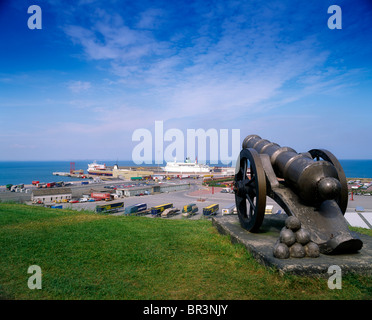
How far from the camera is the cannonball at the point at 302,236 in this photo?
4449mm

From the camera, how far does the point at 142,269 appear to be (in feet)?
14.1

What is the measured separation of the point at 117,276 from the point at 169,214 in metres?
20.1

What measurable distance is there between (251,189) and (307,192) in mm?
1714

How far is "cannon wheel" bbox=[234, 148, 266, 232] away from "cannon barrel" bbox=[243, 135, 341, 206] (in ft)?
1.74

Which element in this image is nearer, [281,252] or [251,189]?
[281,252]

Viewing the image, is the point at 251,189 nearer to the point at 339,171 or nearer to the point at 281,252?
the point at 339,171

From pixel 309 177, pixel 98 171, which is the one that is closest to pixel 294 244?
pixel 309 177

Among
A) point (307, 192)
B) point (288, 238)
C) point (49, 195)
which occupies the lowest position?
point (49, 195)

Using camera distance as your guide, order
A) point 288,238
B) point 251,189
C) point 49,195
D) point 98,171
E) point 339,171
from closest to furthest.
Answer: point 288,238 < point 339,171 < point 251,189 < point 49,195 < point 98,171

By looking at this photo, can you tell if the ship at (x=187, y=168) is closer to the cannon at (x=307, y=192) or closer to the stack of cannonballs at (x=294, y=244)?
the cannon at (x=307, y=192)

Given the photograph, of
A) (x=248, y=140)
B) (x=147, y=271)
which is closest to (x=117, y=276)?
(x=147, y=271)

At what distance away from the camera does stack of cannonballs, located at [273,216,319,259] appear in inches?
170

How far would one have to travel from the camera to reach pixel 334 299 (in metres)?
3.36
